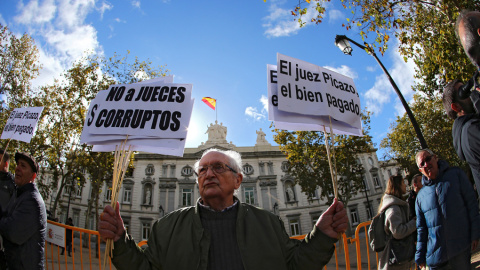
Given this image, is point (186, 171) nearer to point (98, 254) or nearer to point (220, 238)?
point (98, 254)

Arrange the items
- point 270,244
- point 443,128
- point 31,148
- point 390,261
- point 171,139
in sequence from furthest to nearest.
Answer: point 443,128 < point 31,148 < point 390,261 < point 171,139 < point 270,244

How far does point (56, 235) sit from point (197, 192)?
32546mm

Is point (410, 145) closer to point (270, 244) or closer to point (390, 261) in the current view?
point (390, 261)

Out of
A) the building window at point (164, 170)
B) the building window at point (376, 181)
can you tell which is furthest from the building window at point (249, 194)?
the building window at point (376, 181)

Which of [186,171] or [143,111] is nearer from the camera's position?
[143,111]

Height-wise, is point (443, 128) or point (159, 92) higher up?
point (443, 128)

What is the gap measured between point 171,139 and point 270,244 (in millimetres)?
1284

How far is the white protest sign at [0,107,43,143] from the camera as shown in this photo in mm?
5156

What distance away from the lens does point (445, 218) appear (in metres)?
2.91

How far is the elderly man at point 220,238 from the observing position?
1.94 meters

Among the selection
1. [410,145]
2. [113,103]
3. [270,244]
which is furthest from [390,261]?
[410,145]

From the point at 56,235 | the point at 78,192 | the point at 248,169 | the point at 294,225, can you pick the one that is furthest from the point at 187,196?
the point at 56,235

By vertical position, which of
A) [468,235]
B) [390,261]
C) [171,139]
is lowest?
[390,261]

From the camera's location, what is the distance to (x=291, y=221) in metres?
36.0
